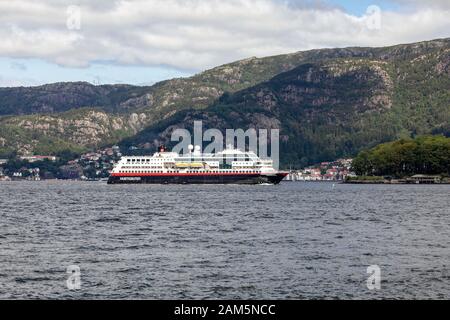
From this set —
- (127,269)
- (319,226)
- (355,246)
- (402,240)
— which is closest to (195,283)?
(127,269)

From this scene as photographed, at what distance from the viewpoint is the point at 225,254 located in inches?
2562

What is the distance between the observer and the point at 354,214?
109m

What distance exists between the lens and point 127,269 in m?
57.3

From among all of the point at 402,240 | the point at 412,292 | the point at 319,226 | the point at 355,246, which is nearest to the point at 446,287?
the point at 412,292

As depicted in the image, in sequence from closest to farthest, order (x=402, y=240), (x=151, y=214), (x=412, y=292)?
(x=412, y=292) < (x=402, y=240) < (x=151, y=214)

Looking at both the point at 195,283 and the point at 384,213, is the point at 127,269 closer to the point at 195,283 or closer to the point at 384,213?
the point at 195,283

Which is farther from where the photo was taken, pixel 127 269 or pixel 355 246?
pixel 355 246

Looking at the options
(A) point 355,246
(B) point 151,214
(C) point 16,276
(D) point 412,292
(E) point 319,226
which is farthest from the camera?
(B) point 151,214

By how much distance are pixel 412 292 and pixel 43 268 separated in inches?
954

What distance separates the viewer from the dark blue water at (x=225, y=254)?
164 feet

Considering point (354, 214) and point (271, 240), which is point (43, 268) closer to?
point (271, 240)

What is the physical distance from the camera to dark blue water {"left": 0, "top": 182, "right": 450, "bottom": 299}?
50.1 meters

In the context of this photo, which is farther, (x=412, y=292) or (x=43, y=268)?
(x=43, y=268)
